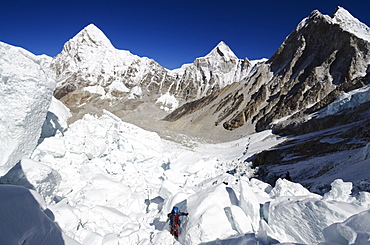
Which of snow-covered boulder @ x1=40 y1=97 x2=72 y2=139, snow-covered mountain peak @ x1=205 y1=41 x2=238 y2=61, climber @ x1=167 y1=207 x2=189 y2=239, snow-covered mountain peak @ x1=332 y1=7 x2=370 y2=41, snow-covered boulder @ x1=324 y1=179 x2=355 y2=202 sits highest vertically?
snow-covered mountain peak @ x1=205 y1=41 x2=238 y2=61

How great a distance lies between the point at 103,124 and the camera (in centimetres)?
1548

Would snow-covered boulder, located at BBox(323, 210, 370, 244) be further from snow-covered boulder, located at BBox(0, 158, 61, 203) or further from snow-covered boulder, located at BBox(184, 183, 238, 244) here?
snow-covered boulder, located at BBox(0, 158, 61, 203)

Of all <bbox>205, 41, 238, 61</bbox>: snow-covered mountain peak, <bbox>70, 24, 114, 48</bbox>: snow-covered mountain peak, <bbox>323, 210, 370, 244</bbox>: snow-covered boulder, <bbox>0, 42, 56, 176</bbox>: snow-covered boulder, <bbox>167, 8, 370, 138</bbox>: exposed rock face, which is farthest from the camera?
<bbox>70, 24, 114, 48</bbox>: snow-covered mountain peak

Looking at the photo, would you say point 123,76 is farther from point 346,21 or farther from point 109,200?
point 109,200

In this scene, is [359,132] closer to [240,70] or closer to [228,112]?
[228,112]

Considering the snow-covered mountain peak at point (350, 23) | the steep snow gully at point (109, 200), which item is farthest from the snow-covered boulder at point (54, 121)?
the snow-covered mountain peak at point (350, 23)

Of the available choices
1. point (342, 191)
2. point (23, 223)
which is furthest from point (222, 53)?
point (23, 223)

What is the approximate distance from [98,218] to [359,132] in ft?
58.1

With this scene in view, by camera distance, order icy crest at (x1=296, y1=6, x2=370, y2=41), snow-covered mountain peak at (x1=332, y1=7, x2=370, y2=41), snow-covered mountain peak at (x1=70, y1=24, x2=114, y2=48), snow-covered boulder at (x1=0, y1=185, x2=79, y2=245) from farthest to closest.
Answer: snow-covered mountain peak at (x1=70, y1=24, x2=114, y2=48) → icy crest at (x1=296, y1=6, x2=370, y2=41) → snow-covered mountain peak at (x1=332, y1=7, x2=370, y2=41) → snow-covered boulder at (x1=0, y1=185, x2=79, y2=245)

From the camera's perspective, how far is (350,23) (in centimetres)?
4044

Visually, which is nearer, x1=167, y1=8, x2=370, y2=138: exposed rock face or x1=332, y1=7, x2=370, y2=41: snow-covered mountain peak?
x1=167, y1=8, x2=370, y2=138: exposed rock face

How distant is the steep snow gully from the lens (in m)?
3.81

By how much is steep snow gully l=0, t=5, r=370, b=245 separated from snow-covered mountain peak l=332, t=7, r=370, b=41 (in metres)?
37.2

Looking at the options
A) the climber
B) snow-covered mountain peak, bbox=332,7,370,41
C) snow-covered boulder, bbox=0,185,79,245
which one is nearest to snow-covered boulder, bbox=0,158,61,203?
snow-covered boulder, bbox=0,185,79,245
